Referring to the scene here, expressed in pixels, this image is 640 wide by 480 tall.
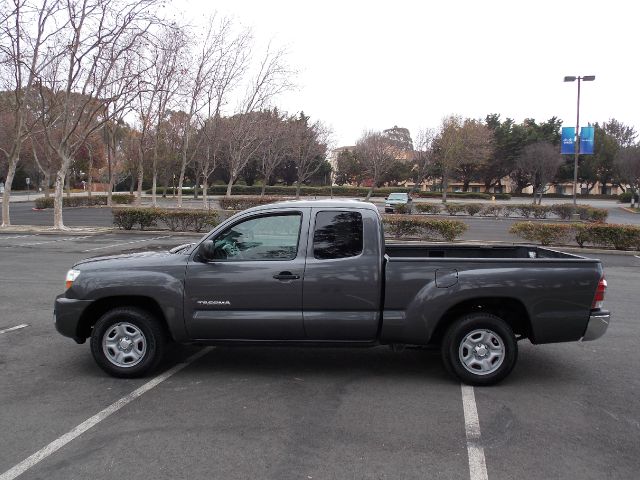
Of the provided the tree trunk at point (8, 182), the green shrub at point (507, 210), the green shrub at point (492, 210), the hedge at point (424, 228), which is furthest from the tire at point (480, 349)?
the green shrub at point (507, 210)

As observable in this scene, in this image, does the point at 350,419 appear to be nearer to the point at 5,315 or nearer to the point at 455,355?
the point at 455,355

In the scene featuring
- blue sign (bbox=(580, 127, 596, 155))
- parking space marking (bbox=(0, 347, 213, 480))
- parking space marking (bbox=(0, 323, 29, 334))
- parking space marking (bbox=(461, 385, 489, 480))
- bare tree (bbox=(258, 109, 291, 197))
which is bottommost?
parking space marking (bbox=(0, 347, 213, 480))

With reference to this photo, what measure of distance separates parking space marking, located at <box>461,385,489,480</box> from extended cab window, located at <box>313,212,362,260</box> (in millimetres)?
1625

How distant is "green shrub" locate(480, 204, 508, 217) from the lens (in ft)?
120

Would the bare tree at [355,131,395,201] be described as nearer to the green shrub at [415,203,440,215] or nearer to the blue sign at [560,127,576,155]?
the green shrub at [415,203,440,215]

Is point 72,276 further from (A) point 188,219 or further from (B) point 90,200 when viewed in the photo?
(B) point 90,200

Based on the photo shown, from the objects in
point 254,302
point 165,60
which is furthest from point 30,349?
point 165,60

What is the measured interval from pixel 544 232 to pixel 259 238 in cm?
1558

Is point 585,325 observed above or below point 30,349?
above

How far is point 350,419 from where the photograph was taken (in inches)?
166

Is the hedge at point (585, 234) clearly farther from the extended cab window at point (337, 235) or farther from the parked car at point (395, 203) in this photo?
the parked car at point (395, 203)

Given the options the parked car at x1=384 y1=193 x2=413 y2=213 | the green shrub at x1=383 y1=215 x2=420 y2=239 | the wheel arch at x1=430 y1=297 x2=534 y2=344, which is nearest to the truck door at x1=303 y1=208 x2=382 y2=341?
the wheel arch at x1=430 y1=297 x2=534 y2=344

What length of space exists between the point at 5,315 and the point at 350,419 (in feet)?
19.6

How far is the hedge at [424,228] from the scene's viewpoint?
18.6 metres
